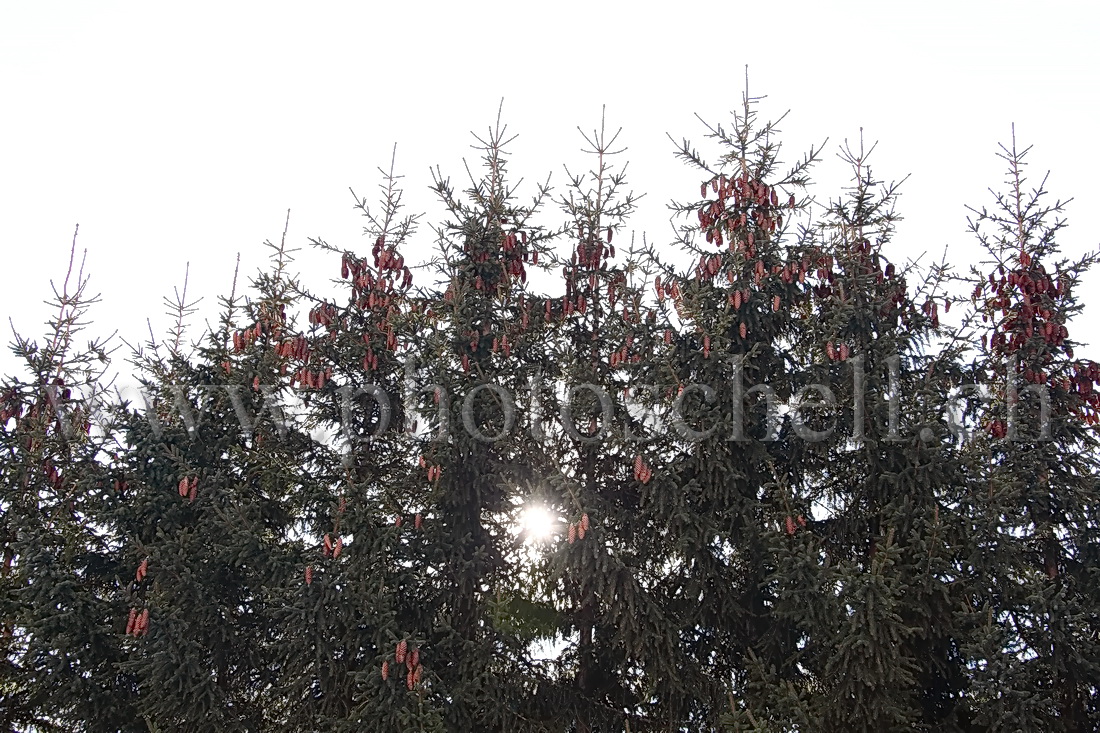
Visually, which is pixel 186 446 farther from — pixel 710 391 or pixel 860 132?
pixel 860 132

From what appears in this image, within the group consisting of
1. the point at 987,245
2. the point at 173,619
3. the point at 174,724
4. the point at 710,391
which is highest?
the point at 987,245

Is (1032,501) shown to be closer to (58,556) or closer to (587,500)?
(587,500)

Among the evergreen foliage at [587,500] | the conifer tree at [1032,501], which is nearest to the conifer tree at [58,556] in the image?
the evergreen foliage at [587,500]

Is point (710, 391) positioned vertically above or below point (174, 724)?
above

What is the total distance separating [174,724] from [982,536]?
956cm

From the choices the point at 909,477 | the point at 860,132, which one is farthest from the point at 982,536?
the point at 860,132

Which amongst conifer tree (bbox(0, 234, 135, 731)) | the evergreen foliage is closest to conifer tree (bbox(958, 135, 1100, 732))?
the evergreen foliage

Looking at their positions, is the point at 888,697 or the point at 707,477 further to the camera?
the point at 707,477

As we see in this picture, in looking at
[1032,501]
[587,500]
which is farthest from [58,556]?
[1032,501]

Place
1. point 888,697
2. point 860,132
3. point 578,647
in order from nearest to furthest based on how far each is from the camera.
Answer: point 888,697, point 578,647, point 860,132

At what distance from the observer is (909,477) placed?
11477mm

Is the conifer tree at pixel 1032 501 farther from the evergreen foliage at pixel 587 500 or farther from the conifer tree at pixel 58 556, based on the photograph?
the conifer tree at pixel 58 556

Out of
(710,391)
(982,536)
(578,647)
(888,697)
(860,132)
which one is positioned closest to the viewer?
(888,697)

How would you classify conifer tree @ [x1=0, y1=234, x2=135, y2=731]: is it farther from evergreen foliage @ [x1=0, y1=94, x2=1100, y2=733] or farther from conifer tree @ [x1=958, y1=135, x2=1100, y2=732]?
conifer tree @ [x1=958, y1=135, x2=1100, y2=732]
